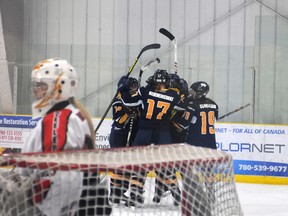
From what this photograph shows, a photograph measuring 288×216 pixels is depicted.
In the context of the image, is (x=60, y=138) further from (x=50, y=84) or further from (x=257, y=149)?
(x=257, y=149)

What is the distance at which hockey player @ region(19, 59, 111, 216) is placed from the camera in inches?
72.4

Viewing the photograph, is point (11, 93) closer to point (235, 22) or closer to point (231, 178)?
point (235, 22)

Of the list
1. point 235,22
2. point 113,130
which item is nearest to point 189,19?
point 235,22

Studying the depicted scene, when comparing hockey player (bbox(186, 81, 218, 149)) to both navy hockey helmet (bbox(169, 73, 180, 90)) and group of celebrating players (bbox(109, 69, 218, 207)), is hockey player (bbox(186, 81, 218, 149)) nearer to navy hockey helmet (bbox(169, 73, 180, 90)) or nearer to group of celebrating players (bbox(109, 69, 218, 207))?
group of celebrating players (bbox(109, 69, 218, 207))

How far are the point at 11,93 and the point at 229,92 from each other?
10.0 feet

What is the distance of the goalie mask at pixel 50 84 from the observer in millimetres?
1950

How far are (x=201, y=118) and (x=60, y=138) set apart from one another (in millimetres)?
3395

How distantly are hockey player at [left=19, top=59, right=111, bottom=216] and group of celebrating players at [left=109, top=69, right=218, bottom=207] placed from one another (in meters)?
2.94

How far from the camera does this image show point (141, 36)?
8.72 metres

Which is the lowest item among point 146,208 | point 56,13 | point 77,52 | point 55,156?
point 146,208

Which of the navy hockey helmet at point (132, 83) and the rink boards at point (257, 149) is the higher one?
the navy hockey helmet at point (132, 83)

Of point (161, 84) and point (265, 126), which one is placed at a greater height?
point (161, 84)

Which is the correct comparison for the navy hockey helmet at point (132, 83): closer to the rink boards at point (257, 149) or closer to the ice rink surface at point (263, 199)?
the ice rink surface at point (263, 199)

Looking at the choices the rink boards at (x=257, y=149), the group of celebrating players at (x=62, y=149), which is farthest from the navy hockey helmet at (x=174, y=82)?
the group of celebrating players at (x=62, y=149)
